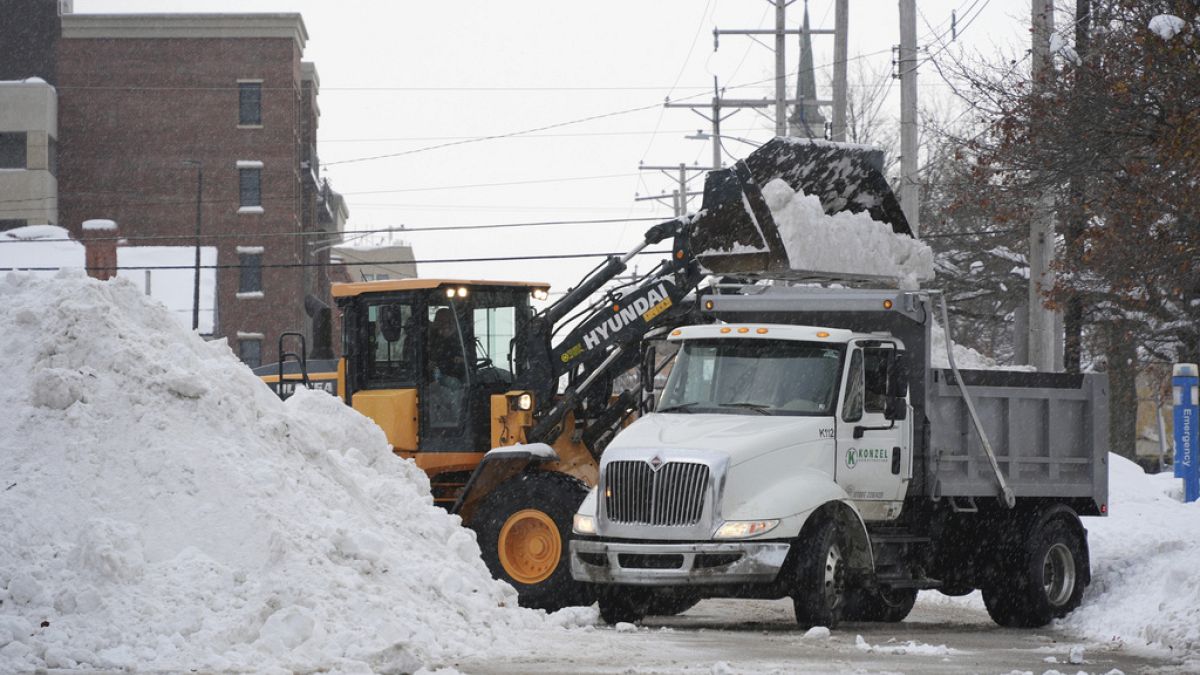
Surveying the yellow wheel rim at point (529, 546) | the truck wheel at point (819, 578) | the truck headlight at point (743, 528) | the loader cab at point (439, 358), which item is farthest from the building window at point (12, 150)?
the truck wheel at point (819, 578)

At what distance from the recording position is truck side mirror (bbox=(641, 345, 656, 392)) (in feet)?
47.8

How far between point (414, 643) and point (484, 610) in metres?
1.50

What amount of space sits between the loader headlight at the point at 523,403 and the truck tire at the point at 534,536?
104cm

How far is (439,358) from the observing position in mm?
16875

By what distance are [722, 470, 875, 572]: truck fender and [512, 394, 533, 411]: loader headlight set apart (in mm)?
3852

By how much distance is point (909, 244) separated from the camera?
16125 millimetres

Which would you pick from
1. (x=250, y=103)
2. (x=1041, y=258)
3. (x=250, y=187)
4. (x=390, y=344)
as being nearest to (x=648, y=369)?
(x=390, y=344)

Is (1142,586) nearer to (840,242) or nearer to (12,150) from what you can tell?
(840,242)

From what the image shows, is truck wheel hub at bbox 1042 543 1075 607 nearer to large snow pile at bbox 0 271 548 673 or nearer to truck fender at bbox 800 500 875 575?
truck fender at bbox 800 500 875 575

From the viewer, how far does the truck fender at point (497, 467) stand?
15562 millimetres

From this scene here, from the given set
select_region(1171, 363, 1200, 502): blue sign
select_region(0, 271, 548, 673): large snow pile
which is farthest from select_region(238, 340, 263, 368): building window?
select_region(0, 271, 548, 673): large snow pile

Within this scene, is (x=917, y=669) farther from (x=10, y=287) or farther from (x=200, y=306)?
(x=200, y=306)

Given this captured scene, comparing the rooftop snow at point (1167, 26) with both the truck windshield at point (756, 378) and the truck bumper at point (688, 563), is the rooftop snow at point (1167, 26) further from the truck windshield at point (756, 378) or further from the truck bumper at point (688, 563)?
the truck bumper at point (688, 563)

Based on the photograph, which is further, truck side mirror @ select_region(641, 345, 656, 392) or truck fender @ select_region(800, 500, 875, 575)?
truck side mirror @ select_region(641, 345, 656, 392)
